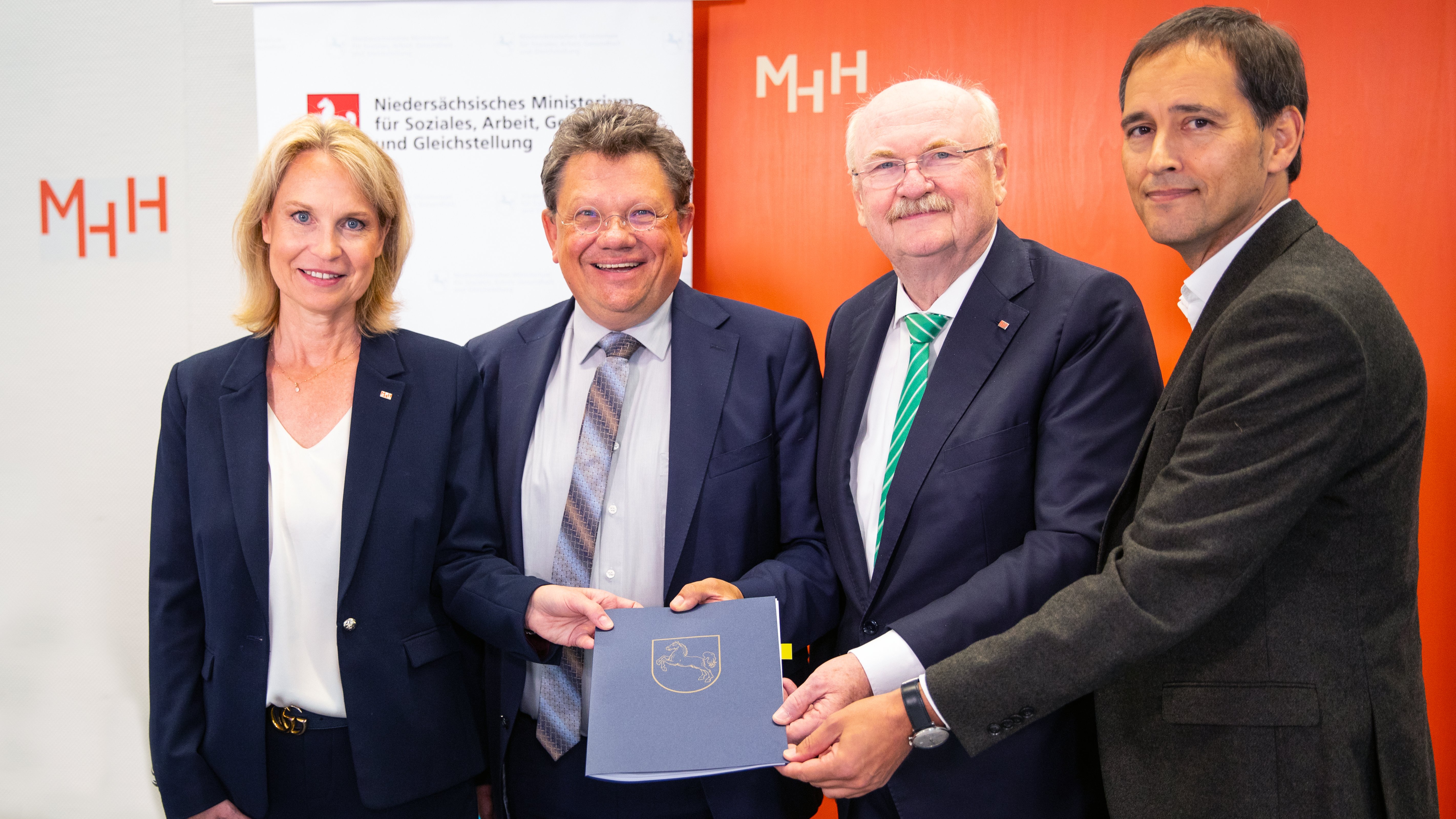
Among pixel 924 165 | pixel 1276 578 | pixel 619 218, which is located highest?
pixel 924 165

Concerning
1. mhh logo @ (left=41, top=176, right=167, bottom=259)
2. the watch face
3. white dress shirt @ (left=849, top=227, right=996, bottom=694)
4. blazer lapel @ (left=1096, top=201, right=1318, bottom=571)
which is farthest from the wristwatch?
mhh logo @ (left=41, top=176, right=167, bottom=259)

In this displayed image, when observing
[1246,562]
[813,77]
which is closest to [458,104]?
[813,77]

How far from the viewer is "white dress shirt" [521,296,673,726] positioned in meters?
2.17

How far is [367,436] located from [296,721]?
61 cm

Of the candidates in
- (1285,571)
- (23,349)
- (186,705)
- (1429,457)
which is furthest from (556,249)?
(23,349)

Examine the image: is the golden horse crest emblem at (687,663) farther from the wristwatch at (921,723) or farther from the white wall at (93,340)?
the white wall at (93,340)

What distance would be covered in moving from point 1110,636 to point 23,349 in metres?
4.69

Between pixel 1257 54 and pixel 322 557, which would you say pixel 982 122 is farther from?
pixel 322 557

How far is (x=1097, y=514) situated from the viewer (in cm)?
187

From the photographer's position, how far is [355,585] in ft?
6.51

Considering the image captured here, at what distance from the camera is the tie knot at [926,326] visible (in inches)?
82.7

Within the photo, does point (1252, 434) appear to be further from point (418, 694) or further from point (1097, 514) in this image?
point (418, 694)

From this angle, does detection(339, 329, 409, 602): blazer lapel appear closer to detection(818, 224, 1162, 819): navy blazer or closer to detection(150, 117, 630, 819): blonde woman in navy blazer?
detection(150, 117, 630, 819): blonde woman in navy blazer

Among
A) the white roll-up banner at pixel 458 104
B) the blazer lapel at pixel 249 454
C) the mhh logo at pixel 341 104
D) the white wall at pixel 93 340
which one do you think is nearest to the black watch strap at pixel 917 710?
the blazer lapel at pixel 249 454
